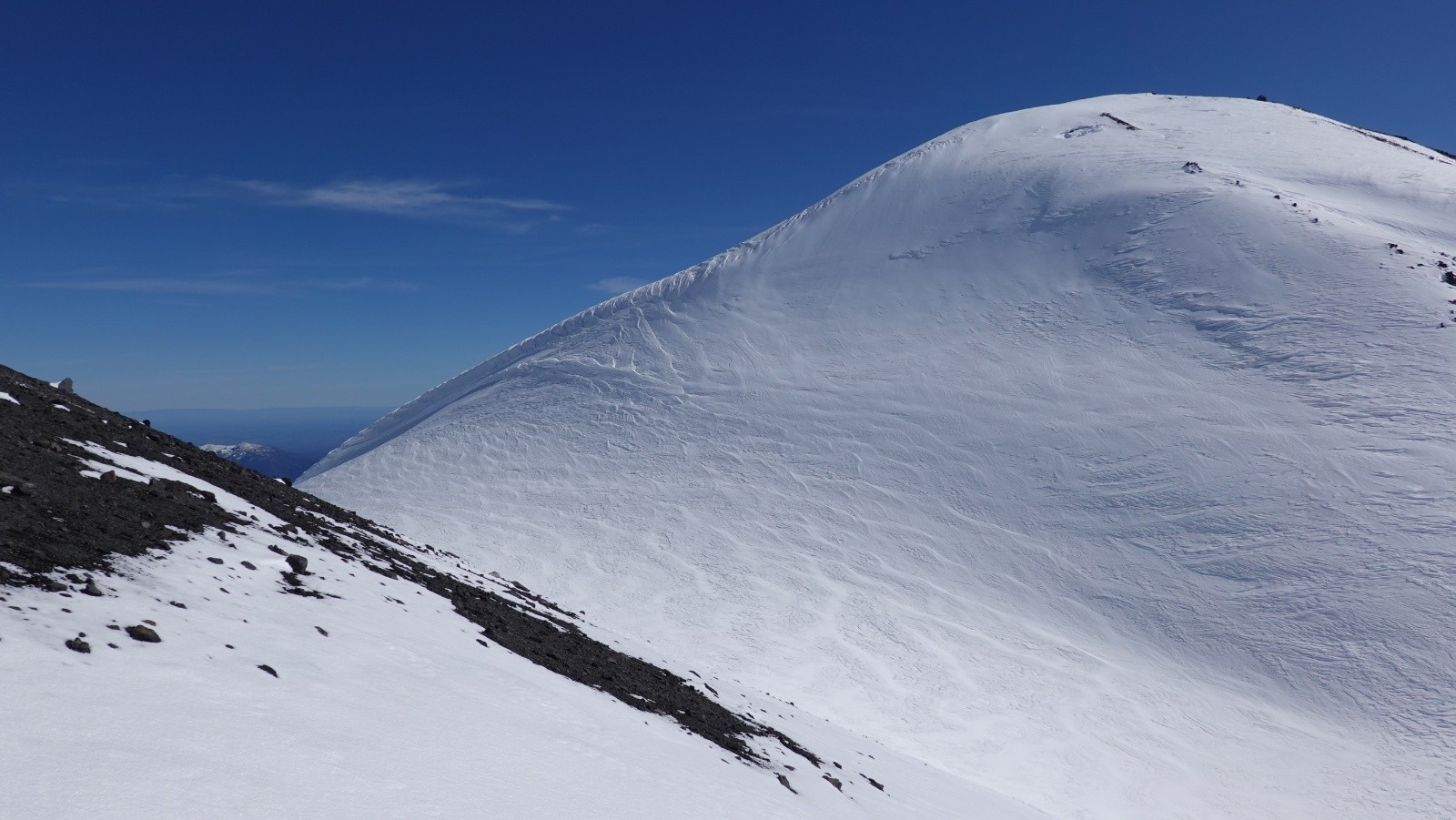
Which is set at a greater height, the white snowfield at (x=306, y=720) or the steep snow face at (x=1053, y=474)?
the steep snow face at (x=1053, y=474)

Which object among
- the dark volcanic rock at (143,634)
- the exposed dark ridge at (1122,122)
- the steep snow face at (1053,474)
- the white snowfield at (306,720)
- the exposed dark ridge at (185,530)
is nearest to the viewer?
the white snowfield at (306,720)

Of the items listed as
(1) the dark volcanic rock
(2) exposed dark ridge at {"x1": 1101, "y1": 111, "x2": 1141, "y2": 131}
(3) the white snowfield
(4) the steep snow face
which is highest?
(2) exposed dark ridge at {"x1": 1101, "y1": 111, "x2": 1141, "y2": 131}

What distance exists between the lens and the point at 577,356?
166ft

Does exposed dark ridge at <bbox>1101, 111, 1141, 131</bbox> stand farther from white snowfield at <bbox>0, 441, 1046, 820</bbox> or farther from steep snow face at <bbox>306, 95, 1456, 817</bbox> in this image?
white snowfield at <bbox>0, 441, 1046, 820</bbox>

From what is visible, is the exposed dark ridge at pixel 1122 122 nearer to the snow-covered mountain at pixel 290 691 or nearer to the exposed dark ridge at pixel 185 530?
the snow-covered mountain at pixel 290 691

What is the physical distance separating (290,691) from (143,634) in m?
1.31

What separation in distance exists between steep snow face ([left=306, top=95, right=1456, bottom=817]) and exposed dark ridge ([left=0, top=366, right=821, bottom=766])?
7.40 m

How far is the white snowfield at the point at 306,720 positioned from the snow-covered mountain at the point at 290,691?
0.08ft

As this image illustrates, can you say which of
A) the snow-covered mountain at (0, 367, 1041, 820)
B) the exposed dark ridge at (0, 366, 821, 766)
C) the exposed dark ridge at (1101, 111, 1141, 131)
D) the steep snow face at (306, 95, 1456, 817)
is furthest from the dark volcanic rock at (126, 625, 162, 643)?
the exposed dark ridge at (1101, 111, 1141, 131)

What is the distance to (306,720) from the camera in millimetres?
6613

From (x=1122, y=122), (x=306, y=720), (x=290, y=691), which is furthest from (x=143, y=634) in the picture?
(x=1122, y=122)

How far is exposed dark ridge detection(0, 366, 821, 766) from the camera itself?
847 centimetres

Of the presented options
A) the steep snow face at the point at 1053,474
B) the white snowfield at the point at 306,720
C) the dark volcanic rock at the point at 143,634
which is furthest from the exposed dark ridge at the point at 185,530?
the steep snow face at the point at 1053,474

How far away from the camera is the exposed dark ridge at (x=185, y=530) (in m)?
Result: 8.47
